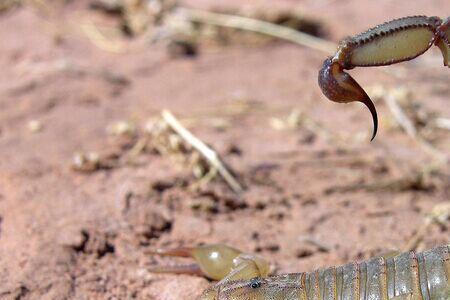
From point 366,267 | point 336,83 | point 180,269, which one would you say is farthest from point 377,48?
point 180,269

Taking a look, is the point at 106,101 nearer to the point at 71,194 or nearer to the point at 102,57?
the point at 102,57

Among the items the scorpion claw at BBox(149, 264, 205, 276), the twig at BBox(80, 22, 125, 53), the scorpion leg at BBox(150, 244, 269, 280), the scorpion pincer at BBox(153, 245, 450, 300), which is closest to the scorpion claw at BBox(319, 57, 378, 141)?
the scorpion pincer at BBox(153, 245, 450, 300)

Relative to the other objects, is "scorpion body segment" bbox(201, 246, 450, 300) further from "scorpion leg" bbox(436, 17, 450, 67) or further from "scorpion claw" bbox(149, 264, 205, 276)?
"scorpion leg" bbox(436, 17, 450, 67)

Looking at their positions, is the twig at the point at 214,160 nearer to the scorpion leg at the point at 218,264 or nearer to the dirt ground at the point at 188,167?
the dirt ground at the point at 188,167

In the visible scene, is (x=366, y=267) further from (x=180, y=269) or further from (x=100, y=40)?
(x=100, y=40)

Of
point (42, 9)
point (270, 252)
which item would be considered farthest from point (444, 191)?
point (42, 9)

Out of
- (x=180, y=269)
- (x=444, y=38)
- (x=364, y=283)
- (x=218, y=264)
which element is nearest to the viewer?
(x=444, y=38)

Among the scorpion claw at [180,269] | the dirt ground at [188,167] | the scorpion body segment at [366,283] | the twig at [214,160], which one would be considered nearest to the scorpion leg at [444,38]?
the scorpion body segment at [366,283]
